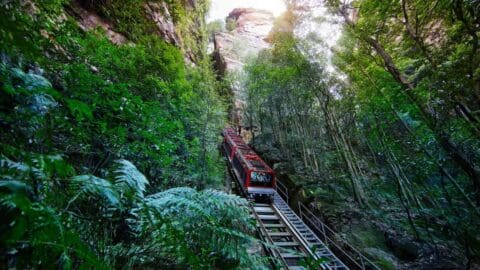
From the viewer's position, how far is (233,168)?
522 inches

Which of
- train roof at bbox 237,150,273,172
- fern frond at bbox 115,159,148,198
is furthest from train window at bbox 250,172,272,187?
fern frond at bbox 115,159,148,198

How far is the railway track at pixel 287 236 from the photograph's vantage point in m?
6.04

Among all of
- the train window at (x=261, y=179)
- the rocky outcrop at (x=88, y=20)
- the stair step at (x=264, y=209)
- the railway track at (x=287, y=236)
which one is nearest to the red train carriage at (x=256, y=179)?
the train window at (x=261, y=179)

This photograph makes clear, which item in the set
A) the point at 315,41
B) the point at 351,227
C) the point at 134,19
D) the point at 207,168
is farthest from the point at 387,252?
the point at 134,19

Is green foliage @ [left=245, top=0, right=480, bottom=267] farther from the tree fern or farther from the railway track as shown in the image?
the tree fern

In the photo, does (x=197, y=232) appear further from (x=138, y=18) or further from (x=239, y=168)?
(x=239, y=168)

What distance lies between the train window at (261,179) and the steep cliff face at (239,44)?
1166cm

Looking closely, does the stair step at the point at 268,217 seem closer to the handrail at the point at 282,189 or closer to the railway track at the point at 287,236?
the railway track at the point at 287,236

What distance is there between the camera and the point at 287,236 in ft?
24.6

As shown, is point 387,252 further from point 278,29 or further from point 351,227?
point 278,29

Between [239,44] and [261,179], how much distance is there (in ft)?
80.5

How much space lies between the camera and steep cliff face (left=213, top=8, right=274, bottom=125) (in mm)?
23383

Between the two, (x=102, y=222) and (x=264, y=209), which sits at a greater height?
(x=264, y=209)

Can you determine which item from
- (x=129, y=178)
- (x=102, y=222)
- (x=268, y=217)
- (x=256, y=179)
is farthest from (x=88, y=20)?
(x=268, y=217)
